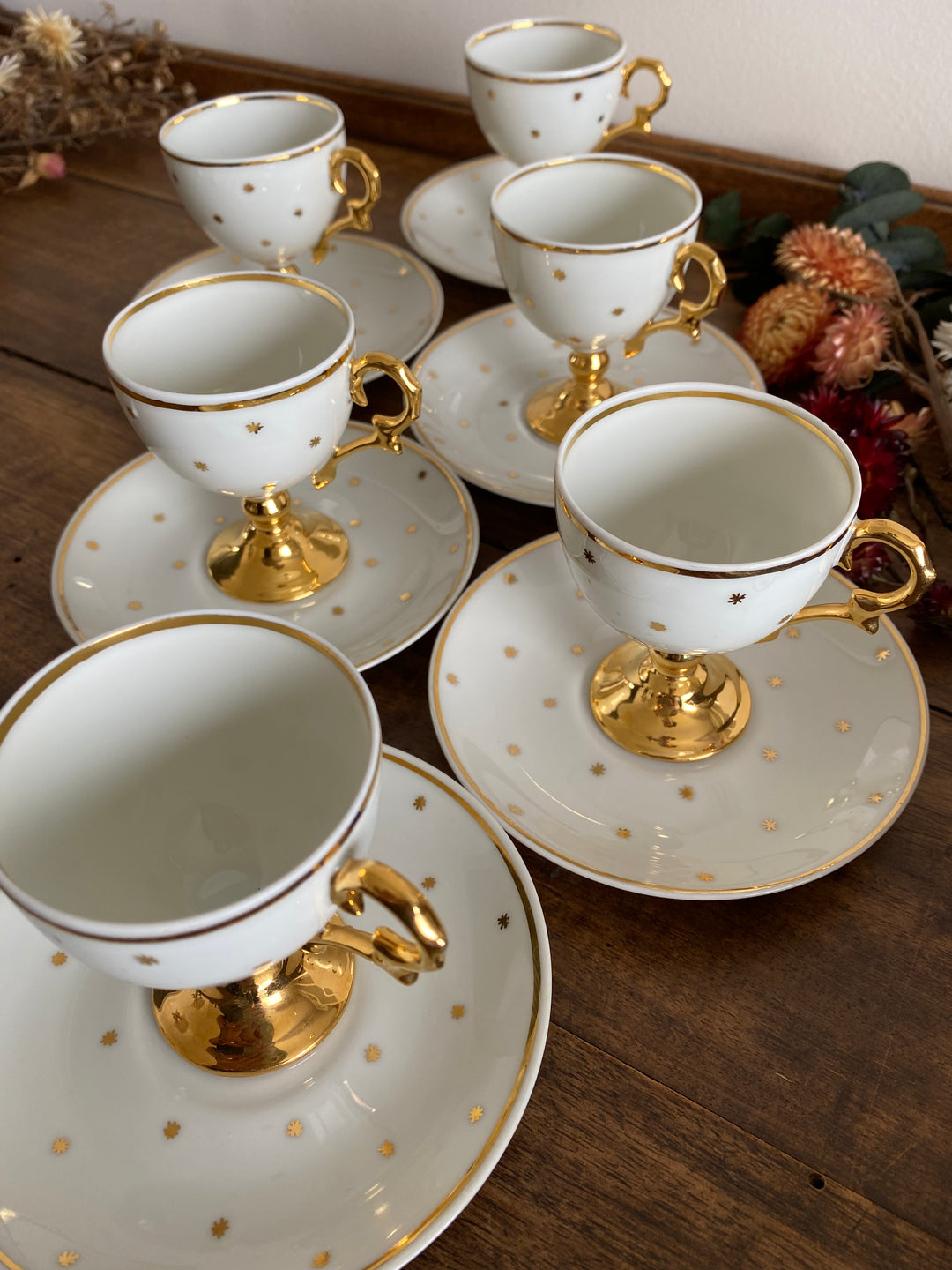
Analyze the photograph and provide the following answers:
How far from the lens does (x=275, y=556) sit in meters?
Answer: 0.62

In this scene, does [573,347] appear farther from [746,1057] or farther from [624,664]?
[746,1057]

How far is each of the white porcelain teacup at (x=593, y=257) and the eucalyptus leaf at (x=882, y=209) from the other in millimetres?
157

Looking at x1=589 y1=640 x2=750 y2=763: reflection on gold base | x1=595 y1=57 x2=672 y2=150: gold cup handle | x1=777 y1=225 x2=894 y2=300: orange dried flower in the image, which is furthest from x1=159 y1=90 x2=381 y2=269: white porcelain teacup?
x1=589 y1=640 x2=750 y2=763: reflection on gold base

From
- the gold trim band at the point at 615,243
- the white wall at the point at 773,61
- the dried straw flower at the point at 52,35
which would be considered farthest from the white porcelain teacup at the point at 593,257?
the dried straw flower at the point at 52,35

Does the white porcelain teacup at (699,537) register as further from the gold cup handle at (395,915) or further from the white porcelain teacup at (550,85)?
the white porcelain teacup at (550,85)

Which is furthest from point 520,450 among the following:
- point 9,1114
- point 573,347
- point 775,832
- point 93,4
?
point 93,4

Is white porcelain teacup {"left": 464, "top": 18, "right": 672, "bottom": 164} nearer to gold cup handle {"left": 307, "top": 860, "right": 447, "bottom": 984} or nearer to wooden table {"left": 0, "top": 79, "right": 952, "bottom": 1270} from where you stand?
wooden table {"left": 0, "top": 79, "right": 952, "bottom": 1270}

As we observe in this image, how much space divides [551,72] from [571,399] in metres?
0.30

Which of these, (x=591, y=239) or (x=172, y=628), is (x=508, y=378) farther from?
(x=172, y=628)

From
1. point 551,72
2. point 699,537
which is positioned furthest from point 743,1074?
point 551,72

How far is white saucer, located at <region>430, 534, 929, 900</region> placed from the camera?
0.44 m

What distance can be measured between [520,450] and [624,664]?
0.22m

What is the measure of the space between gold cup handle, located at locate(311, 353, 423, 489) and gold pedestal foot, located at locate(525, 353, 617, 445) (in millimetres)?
141

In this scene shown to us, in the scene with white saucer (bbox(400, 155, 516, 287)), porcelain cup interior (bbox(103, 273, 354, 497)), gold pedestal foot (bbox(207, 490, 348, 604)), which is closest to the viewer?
porcelain cup interior (bbox(103, 273, 354, 497))
